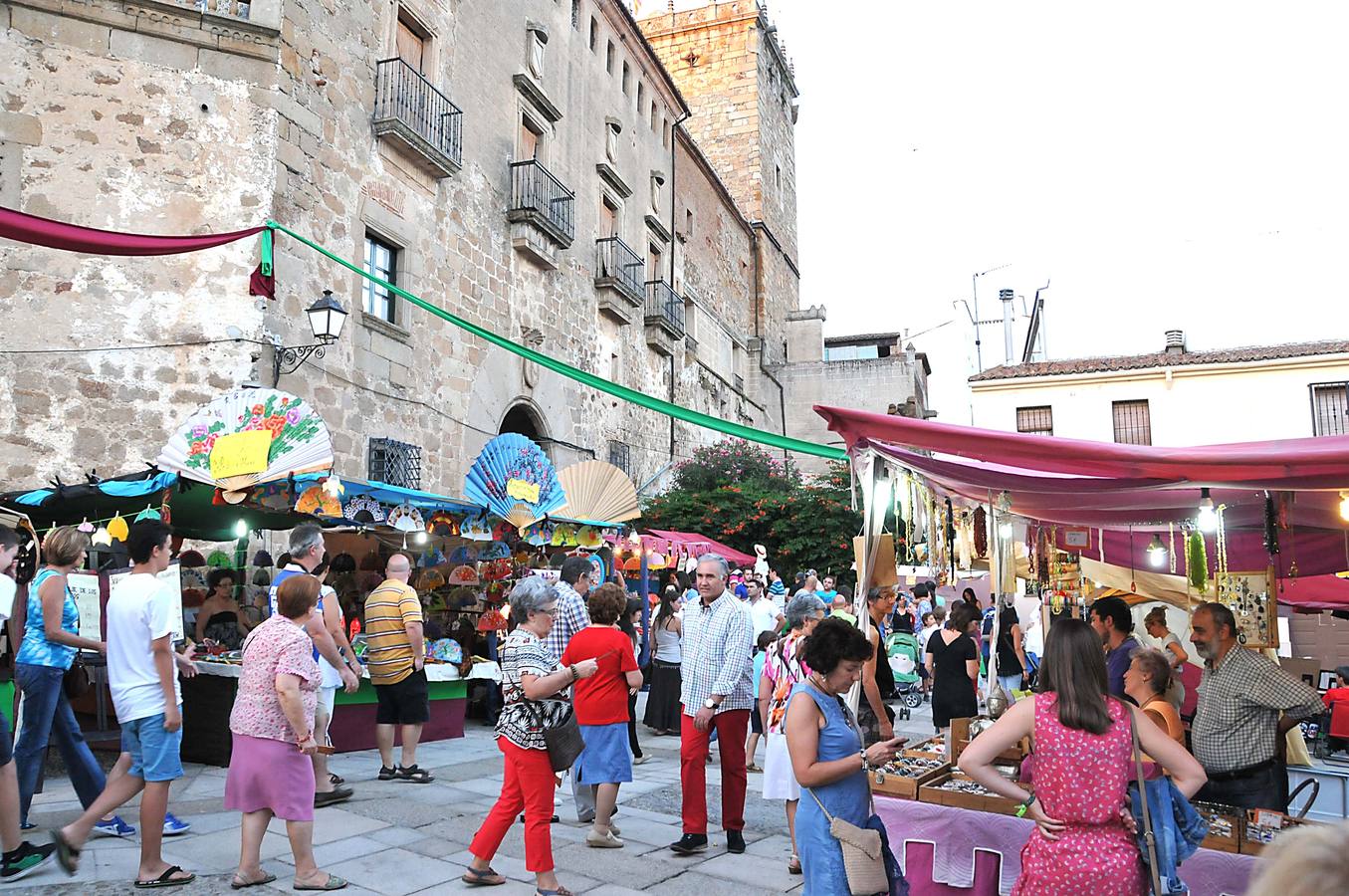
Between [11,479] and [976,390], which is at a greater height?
[976,390]

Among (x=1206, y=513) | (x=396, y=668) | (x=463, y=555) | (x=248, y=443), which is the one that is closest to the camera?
(x=1206, y=513)

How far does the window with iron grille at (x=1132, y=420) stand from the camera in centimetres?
2466

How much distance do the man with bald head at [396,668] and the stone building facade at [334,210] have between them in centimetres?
449

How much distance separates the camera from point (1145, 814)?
308cm

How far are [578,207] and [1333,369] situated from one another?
18892mm

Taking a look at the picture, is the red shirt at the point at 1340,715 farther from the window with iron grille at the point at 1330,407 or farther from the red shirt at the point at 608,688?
the window with iron grille at the point at 1330,407

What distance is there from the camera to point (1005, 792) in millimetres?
3291

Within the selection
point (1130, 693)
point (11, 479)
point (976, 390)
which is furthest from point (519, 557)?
point (976, 390)

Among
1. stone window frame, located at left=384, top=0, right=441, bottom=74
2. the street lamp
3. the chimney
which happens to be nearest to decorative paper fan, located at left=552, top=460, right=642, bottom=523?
the street lamp

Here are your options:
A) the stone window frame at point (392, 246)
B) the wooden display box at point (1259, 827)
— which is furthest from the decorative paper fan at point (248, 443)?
the wooden display box at point (1259, 827)

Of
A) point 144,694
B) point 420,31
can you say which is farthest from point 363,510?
point 420,31

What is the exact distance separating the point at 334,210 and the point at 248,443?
17.9 feet

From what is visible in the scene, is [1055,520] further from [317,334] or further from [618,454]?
[618,454]

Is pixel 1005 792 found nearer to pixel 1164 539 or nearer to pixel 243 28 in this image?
pixel 1164 539
